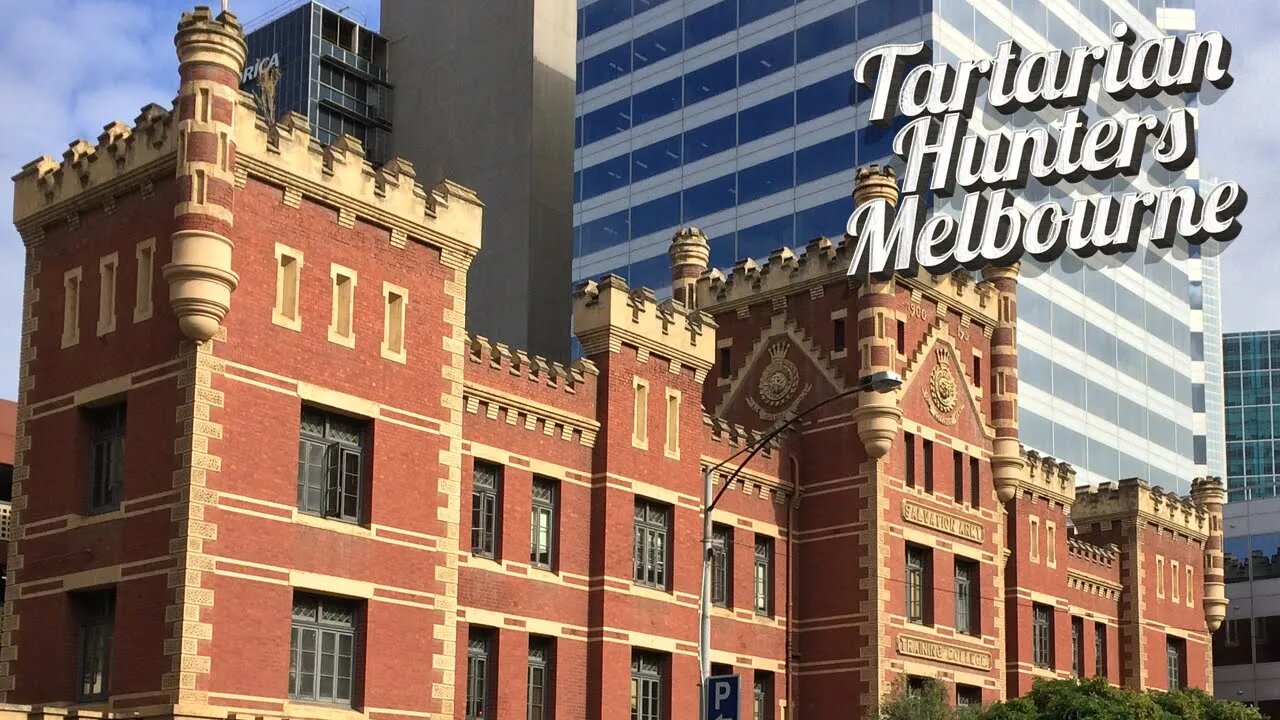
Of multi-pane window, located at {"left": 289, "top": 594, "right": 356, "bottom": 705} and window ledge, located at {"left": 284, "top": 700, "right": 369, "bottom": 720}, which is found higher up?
multi-pane window, located at {"left": 289, "top": 594, "right": 356, "bottom": 705}

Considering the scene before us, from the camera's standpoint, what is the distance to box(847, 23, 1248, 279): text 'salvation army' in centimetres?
6038

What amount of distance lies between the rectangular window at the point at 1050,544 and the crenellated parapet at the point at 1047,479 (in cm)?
87

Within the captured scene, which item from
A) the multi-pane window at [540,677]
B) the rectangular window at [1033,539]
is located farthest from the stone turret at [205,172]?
the rectangular window at [1033,539]

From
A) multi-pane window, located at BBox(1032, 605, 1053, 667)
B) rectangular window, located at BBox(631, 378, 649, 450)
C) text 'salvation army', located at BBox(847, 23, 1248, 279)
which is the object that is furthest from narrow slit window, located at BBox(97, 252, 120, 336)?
multi-pane window, located at BBox(1032, 605, 1053, 667)

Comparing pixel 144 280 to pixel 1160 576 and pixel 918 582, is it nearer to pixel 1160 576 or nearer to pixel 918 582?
pixel 918 582

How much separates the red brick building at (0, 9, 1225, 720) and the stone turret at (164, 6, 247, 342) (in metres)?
0.06

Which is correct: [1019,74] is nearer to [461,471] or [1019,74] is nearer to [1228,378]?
[461,471]

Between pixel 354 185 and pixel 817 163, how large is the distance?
48.4 metres

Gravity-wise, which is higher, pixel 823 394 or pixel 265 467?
pixel 823 394

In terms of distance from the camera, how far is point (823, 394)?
49469 mm

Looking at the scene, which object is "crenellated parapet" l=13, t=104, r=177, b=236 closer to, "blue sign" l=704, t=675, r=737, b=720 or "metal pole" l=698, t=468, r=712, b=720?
"metal pole" l=698, t=468, r=712, b=720

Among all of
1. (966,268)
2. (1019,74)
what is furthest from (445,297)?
(1019,74)

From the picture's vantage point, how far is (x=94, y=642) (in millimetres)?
33469

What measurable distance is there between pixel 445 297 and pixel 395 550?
564 cm
